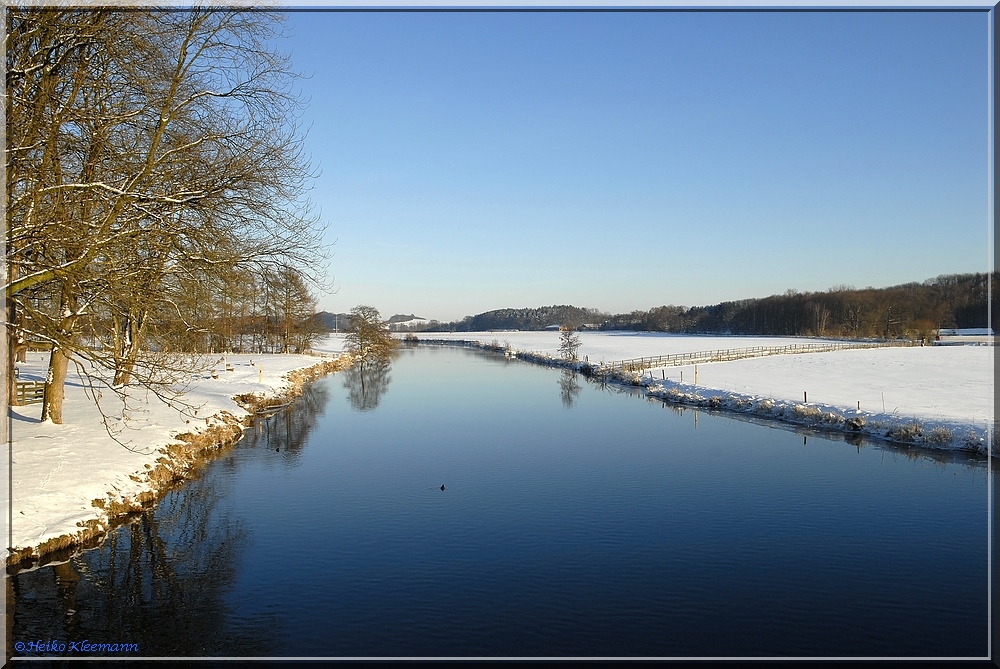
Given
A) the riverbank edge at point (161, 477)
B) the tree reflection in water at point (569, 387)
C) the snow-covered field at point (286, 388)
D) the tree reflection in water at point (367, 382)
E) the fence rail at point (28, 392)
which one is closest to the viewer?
the riverbank edge at point (161, 477)

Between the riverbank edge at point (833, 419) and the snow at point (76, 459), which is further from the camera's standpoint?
the riverbank edge at point (833, 419)

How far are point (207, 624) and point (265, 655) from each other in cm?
134

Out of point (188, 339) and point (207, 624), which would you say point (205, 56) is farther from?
point (207, 624)

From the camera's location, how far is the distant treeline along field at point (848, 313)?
219 feet

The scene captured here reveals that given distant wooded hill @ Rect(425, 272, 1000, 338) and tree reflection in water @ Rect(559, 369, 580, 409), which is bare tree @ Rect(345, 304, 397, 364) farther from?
distant wooded hill @ Rect(425, 272, 1000, 338)

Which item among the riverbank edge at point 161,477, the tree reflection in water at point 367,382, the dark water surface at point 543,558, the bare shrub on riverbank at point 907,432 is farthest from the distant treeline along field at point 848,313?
the riverbank edge at point 161,477

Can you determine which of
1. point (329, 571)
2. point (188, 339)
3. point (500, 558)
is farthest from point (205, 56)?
point (500, 558)

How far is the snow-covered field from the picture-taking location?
11812mm

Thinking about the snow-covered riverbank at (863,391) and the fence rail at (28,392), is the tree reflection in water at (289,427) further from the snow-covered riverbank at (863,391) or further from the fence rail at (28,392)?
the snow-covered riverbank at (863,391)

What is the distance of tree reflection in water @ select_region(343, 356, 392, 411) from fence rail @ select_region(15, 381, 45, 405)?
13.2 metres

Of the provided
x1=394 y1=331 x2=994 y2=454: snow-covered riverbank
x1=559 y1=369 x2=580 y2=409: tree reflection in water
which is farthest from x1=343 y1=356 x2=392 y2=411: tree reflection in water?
x1=394 y1=331 x2=994 y2=454: snow-covered riverbank

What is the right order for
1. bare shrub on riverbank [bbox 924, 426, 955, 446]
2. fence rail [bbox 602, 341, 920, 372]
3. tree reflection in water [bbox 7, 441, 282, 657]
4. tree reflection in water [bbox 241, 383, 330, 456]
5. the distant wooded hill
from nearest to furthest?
tree reflection in water [bbox 7, 441, 282, 657] < bare shrub on riverbank [bbox 924, 426, 955, 446] < tree reflection in water [bbox 241, 383, 330, 456] < fence rail [bbox 602, 341, 920, 372] < the distant wooded hill

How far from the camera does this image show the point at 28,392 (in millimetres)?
19281

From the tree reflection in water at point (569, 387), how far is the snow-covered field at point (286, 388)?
15.6 feet
